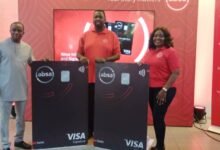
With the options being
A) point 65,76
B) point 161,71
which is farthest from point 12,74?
point 161,71

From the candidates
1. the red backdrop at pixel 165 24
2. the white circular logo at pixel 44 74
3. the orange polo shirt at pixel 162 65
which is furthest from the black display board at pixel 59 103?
the red backdrop at pixel 165 24

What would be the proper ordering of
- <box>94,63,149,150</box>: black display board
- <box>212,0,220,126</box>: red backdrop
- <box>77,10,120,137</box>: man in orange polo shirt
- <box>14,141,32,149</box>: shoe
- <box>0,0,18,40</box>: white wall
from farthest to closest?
<box>0,0,18,40</box>: white wall < <box>212,0,220,126</box>: red backdrop < <box>14,141,32,149</box>: shoe < <box>77,10,120,137</box>: man in orange polo shirt < <box>94,63,149,150</box>: black display board

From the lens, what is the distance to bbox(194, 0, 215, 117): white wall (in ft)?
18.0

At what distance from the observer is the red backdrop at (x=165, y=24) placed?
492cm

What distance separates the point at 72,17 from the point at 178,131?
7.68ft

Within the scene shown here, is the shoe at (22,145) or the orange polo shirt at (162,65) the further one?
the shoe at (22,145)

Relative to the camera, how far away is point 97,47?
3.85 metres

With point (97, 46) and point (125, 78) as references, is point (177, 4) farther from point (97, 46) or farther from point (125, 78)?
point (125, 78)

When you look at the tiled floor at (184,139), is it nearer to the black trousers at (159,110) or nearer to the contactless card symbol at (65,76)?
the black trousers at (159,110)

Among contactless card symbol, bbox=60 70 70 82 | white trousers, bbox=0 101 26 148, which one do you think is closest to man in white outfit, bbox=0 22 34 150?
white trousers, bbox=0 101 26 148

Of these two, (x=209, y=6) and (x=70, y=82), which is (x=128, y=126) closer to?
(x=70, y=82)

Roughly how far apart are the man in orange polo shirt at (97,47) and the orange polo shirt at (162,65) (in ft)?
1.60

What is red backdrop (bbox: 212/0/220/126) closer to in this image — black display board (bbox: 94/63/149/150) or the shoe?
black display board (bbox: 94/63/149/150)

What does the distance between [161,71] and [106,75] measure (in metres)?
0.60
